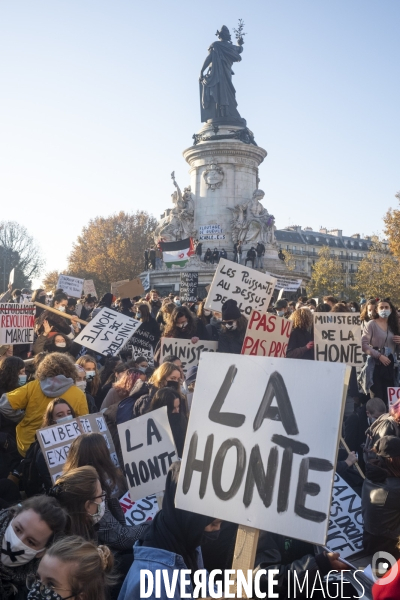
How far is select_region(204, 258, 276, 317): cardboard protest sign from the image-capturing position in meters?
9.96

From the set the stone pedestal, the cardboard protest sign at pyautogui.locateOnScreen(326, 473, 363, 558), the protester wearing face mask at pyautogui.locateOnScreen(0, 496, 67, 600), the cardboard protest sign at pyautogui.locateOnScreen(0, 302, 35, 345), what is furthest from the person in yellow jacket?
the stone pedestal

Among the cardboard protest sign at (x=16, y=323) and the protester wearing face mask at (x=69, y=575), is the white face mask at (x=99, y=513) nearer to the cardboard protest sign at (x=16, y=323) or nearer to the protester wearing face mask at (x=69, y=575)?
the protester wearing face mask at (x=69, y=575)

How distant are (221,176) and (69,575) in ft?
113

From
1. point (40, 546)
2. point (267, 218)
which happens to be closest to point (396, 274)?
point (267, 218)

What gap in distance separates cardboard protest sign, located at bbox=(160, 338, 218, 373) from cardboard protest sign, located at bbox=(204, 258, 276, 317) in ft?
5.25

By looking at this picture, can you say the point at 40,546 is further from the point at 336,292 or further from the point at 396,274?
the point at 336,292

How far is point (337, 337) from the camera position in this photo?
8.34m

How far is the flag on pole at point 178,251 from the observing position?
93.9 feet

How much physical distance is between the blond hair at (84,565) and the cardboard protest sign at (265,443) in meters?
0.48

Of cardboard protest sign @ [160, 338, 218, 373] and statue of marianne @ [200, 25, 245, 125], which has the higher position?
statue of marianne @ [200, 25, 245, 125]

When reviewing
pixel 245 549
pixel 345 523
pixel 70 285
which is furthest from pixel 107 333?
pixel 70 285

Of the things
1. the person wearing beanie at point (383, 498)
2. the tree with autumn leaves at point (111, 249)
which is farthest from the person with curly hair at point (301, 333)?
the tree with autumn leaves at point (111, 249)

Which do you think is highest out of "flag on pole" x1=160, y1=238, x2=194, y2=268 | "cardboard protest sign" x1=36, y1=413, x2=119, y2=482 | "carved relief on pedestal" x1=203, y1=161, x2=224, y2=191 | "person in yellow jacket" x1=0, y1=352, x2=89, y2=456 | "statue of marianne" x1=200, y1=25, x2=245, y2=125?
"statue of marianne" x1=200, y1=25, x2=245, y2=125

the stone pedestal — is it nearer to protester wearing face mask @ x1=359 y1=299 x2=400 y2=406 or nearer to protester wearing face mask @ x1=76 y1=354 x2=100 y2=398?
protester wearing face mask @ x1=359 y1=299 x2=400 y2=406
